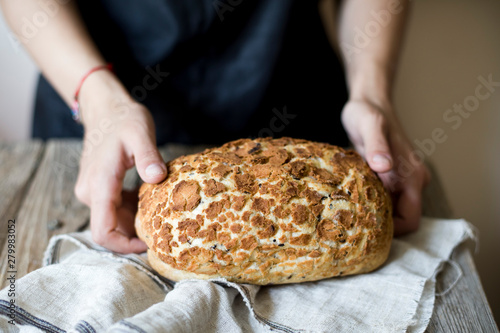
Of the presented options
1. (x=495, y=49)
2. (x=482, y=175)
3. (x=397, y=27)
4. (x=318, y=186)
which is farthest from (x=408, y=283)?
(x=495, y=49)

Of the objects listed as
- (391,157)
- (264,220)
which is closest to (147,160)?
(264,220)

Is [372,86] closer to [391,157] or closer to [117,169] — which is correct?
[391,157]

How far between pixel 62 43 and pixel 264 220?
26.7 inches

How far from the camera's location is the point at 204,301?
25.4 inches

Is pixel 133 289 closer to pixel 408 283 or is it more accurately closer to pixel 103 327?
pixel 103 327

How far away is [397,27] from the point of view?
1167 millimetres

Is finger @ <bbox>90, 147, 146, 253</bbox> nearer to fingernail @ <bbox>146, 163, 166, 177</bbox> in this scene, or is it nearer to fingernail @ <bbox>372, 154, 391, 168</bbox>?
fingernail @ <bbox>146, 163, 166, 177</bbox>

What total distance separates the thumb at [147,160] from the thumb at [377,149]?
399 mm

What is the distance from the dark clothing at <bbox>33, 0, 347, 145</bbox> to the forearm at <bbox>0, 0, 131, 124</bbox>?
125mm

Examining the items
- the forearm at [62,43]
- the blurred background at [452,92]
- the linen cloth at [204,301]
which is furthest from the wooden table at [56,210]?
the blurred background at [452,92]

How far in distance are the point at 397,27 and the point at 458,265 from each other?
26.2 inches

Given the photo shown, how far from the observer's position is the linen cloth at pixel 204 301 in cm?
62

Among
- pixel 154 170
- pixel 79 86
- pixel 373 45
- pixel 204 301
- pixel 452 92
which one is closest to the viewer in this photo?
pixel 204 301

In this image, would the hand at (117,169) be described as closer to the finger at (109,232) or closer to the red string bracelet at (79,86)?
the finger at (109,232)
